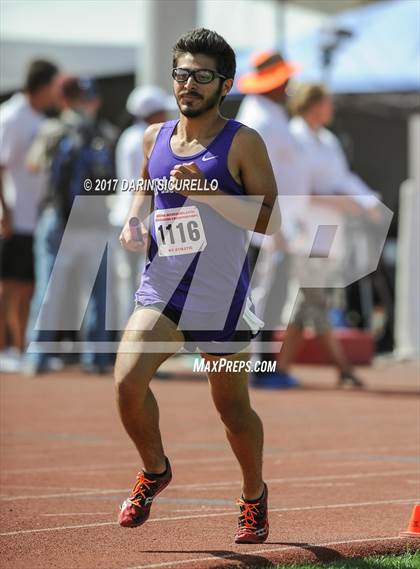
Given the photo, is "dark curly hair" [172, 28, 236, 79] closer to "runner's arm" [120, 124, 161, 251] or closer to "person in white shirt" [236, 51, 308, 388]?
"runner's arm" [120, 124, 161, 251]

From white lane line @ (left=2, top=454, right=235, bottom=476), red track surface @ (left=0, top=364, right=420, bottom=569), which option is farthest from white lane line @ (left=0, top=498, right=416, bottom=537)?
white lane line @ (left=2, top=454, right=235, bottom=476)

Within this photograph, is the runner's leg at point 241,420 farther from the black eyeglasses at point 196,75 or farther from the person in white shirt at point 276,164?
the person in white shirt at point 276,164

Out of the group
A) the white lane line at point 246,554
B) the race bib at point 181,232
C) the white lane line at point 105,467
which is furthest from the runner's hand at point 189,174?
the white lane line at point 105,467

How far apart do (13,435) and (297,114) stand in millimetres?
4779

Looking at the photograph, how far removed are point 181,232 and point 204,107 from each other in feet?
1.65

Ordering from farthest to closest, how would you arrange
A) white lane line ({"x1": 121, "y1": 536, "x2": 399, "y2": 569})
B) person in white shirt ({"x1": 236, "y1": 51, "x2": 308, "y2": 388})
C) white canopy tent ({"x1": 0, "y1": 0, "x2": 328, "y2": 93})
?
1. white canopy tent ({"x1": 0, "y1": 0, "x2": 328, "y2": 93})
2. person in white shirt ({"x1": 236, "y1": 51, "x2": 308, "y2": 388})
3. white lane line ({"x1": 121, "y1": 536, "x2": 399, "y2": 569})

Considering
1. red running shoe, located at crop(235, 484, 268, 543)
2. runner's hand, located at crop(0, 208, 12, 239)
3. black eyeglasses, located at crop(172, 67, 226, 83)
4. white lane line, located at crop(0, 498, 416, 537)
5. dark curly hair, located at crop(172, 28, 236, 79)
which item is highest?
dark curly hair, located at crop(172, 28, 236, 79)

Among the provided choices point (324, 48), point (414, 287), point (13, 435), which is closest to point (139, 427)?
point (13, 435)

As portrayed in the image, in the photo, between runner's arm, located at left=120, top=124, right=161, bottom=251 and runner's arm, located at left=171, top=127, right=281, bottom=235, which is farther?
runner's arm, located at left=120, top=124, right=161, bottom=251

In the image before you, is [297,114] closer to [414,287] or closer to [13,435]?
[414,287]

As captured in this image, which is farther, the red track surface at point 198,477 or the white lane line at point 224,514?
the white lane line at point 224,514

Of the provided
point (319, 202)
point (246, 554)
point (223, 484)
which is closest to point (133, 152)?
point (319, 202)

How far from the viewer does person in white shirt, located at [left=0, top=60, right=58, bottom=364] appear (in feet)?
41.8

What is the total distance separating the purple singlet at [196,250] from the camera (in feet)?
17.4
